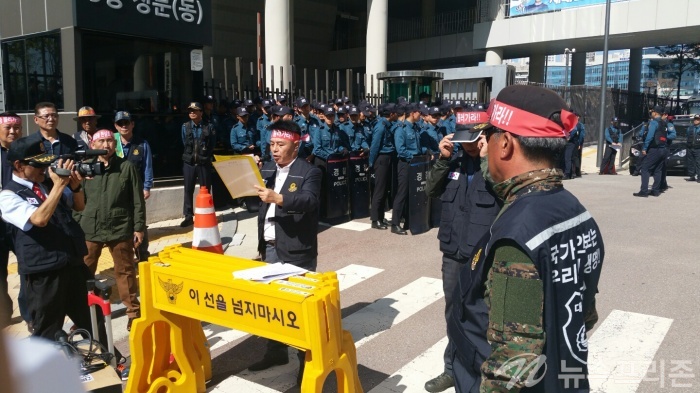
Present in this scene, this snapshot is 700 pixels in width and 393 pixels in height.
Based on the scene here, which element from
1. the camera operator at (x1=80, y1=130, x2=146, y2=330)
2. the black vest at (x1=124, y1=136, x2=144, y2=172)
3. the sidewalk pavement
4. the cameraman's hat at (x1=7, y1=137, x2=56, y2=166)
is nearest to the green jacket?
the camera operator at (x1=80, y1=130, x2=146, y2=330)

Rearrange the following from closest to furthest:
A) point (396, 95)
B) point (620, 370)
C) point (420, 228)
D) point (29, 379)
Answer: point (29, 379) → point (620, 370) → point (420, 228) → point (396, 95)

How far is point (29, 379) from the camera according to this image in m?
0.93

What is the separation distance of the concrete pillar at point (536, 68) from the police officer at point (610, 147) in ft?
50.7

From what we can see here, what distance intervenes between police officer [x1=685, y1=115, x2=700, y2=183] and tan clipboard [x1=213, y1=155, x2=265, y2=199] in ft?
50.7

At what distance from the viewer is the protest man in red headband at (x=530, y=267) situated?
72.9 inches

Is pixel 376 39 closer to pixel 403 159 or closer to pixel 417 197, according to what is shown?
pixel 403 159

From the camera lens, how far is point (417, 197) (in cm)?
956

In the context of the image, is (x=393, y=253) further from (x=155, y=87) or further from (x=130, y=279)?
(x=155, y=87)

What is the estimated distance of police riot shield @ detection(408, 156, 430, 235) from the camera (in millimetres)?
9477

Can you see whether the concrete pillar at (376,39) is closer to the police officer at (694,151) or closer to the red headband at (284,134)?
the police officer at (694,151)

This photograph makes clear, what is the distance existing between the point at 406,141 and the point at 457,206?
557cm

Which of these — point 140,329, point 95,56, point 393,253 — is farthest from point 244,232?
point 140,329

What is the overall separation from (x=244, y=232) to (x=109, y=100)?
3184 mm

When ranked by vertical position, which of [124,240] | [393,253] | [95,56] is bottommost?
[393,253]
